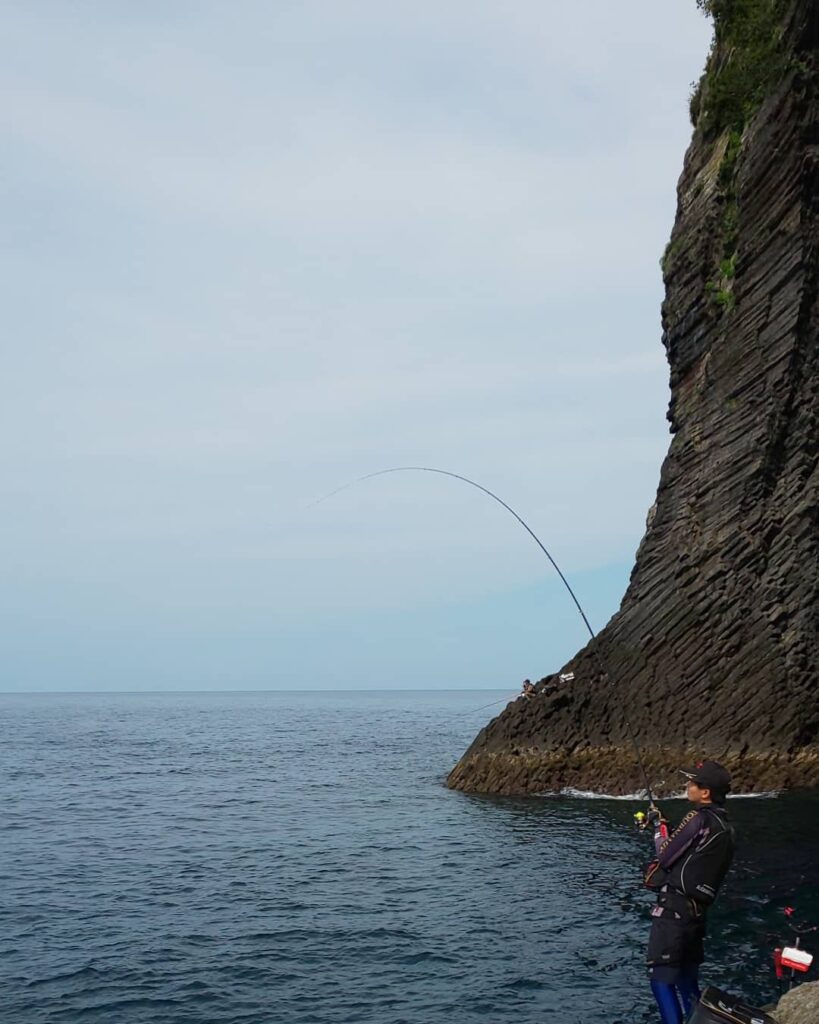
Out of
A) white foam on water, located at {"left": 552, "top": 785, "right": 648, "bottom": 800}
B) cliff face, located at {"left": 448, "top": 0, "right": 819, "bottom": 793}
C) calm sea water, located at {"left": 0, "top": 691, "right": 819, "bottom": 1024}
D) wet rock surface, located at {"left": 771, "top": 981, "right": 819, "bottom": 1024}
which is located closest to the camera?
wet rock surface, located at {"left": 771, "top": 981, "right": 819, "bottom": 1024}

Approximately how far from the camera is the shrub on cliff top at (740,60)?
31.6m

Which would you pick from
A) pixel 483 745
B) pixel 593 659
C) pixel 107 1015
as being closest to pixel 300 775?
pixel 483 745

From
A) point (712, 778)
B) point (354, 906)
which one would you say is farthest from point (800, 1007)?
point (354, 906)

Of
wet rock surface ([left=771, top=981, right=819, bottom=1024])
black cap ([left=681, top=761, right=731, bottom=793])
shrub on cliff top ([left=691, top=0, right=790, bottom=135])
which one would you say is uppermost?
shrub on cliff top ([left=691, top=0, right=790, bottom=135])

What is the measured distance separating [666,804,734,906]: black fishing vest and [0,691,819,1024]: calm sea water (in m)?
3.25

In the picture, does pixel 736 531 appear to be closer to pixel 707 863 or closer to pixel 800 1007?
pixel 800 1007

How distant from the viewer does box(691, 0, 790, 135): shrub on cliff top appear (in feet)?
104

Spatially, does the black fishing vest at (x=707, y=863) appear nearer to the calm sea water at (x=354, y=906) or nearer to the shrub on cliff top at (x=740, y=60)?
the calm sea water at (x=354, y=906)

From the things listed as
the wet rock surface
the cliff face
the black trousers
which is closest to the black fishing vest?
the black trousers

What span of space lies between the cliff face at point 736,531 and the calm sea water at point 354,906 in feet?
8.29

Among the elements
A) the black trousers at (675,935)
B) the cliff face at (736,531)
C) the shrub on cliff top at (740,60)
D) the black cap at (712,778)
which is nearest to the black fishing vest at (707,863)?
the black trousers at (675,935)

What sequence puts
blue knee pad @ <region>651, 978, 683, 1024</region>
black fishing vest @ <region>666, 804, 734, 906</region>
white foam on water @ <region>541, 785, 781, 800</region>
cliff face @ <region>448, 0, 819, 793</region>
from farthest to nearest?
1. cliff face @ <region>448, 0, 819, 793</region>
2. white foam on water @ <region>541, 785, 781, 800</region>
3. blue knee pad @ <region>651, 978, 683, 1024</region>
4. black fishing vest @ <region>666, 804, 734, 906</region>

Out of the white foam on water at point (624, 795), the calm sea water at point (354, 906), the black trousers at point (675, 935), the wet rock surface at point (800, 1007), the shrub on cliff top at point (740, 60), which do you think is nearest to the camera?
the black trousers at point (675, 935)

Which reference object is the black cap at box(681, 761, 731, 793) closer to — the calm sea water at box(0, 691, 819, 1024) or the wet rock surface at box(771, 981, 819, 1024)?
the wet rock surface at box(771, 981, 819, 1024)
